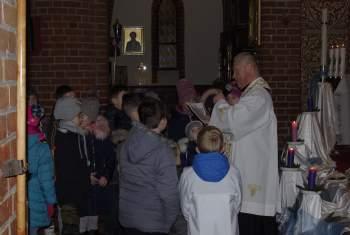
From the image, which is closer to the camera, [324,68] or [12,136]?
[12,136]

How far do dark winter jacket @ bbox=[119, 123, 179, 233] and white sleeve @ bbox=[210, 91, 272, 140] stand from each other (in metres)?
1.28

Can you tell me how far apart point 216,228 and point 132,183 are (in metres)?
0.74

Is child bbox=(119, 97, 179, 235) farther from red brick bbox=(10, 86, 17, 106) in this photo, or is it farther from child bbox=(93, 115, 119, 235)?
red brick bbox=(10, 86, 17, 106)

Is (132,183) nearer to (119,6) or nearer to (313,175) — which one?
(313,175)

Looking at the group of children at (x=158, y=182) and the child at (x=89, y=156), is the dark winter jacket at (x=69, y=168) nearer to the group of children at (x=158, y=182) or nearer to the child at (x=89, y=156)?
the child at (x=89, y=156)

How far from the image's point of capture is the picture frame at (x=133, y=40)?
18.6 m

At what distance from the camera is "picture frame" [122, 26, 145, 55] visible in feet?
61.1

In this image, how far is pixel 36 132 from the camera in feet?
15.2

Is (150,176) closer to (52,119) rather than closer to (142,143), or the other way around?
(142,143)

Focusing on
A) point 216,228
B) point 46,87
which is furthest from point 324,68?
point 46,87

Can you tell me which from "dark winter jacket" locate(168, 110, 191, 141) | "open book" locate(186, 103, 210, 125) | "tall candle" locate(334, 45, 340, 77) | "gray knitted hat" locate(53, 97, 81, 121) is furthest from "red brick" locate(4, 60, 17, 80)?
"tall candle" locate(334, 45, 340, 77)

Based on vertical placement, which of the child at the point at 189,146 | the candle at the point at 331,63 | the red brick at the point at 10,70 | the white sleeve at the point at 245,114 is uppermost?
the candle at the point at 331,63

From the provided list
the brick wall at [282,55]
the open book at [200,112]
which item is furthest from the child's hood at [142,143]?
the brick wall at [282,55]

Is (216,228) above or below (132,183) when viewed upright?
below
